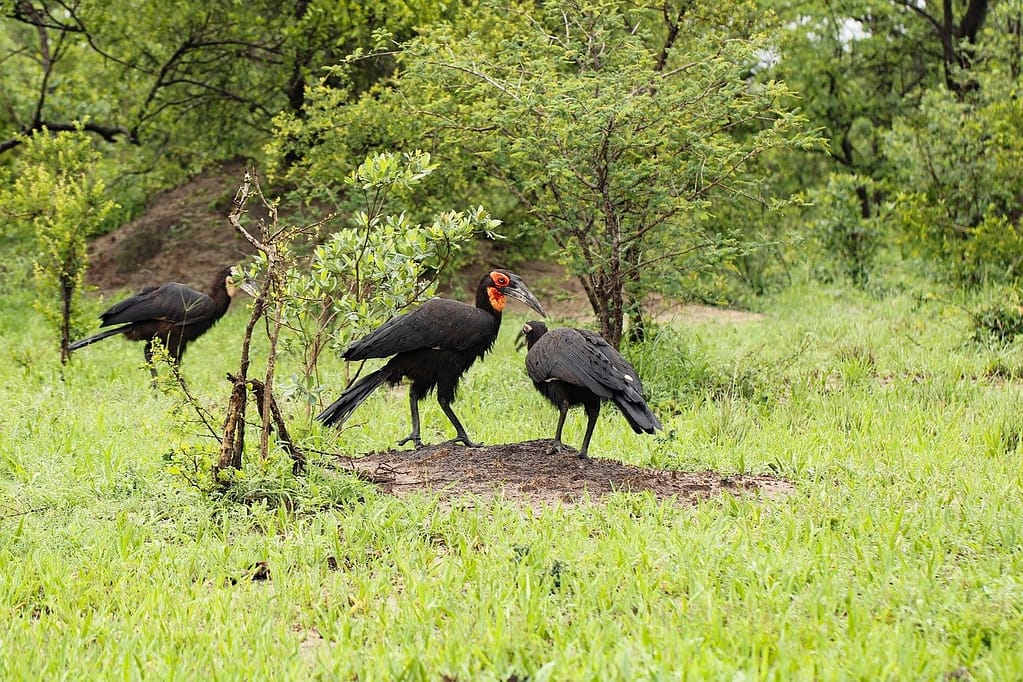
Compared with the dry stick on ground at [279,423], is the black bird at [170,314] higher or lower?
higher

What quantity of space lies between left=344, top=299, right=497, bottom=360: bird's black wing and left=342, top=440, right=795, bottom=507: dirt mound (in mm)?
679

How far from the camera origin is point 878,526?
479 cm

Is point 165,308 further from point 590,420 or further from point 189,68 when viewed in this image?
point 189,68

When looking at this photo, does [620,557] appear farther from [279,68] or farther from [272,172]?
[279,68]

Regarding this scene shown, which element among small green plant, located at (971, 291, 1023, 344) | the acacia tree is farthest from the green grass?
small green plant, located at (971, 291, 1023, 344)

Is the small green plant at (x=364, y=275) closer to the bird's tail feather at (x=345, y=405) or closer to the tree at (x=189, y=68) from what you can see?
the bird's tail feather at (x=345, y=405)


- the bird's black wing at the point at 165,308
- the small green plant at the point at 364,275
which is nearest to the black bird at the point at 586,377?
the small green plant at the point at 364,275

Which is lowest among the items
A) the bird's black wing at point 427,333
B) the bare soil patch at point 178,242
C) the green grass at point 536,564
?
the green grass at point 536,564

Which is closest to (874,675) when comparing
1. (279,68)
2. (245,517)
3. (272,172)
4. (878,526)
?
(878,526)

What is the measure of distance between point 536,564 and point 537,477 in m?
1.51

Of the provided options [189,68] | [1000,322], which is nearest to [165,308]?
[1000,322]

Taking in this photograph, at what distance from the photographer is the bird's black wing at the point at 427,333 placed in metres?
6.68

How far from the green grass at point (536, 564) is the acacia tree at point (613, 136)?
6.37ft

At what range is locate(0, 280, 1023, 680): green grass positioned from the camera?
3.53m
